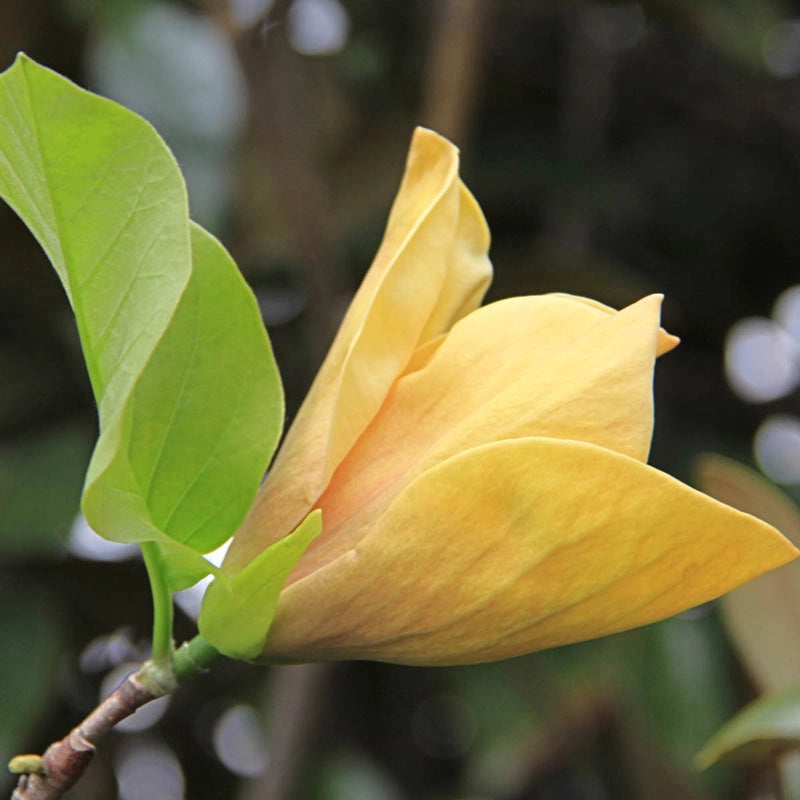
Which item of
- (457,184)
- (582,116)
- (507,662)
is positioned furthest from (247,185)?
(457,184)

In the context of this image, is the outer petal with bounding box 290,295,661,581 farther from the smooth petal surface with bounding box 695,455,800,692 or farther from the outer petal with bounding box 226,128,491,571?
the smooth petal surface with bounding box 695,455,800,692

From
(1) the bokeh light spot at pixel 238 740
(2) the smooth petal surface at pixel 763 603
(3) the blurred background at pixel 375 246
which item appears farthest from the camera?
(1) the bokeh light spot at pixel 238 740

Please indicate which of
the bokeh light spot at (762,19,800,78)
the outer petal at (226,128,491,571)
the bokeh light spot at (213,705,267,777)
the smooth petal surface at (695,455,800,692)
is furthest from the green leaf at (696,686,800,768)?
the bokeh light spot at (762,19,800,78)

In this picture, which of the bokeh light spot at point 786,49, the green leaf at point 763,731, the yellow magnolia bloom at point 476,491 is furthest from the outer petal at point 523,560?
the bokeh light spot at point 786,49

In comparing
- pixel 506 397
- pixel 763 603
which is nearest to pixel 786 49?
pixel 763 603

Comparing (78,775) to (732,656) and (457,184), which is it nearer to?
(457,184)

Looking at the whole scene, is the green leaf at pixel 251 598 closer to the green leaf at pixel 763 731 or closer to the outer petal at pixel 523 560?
the outer petal at pixel 523 560
